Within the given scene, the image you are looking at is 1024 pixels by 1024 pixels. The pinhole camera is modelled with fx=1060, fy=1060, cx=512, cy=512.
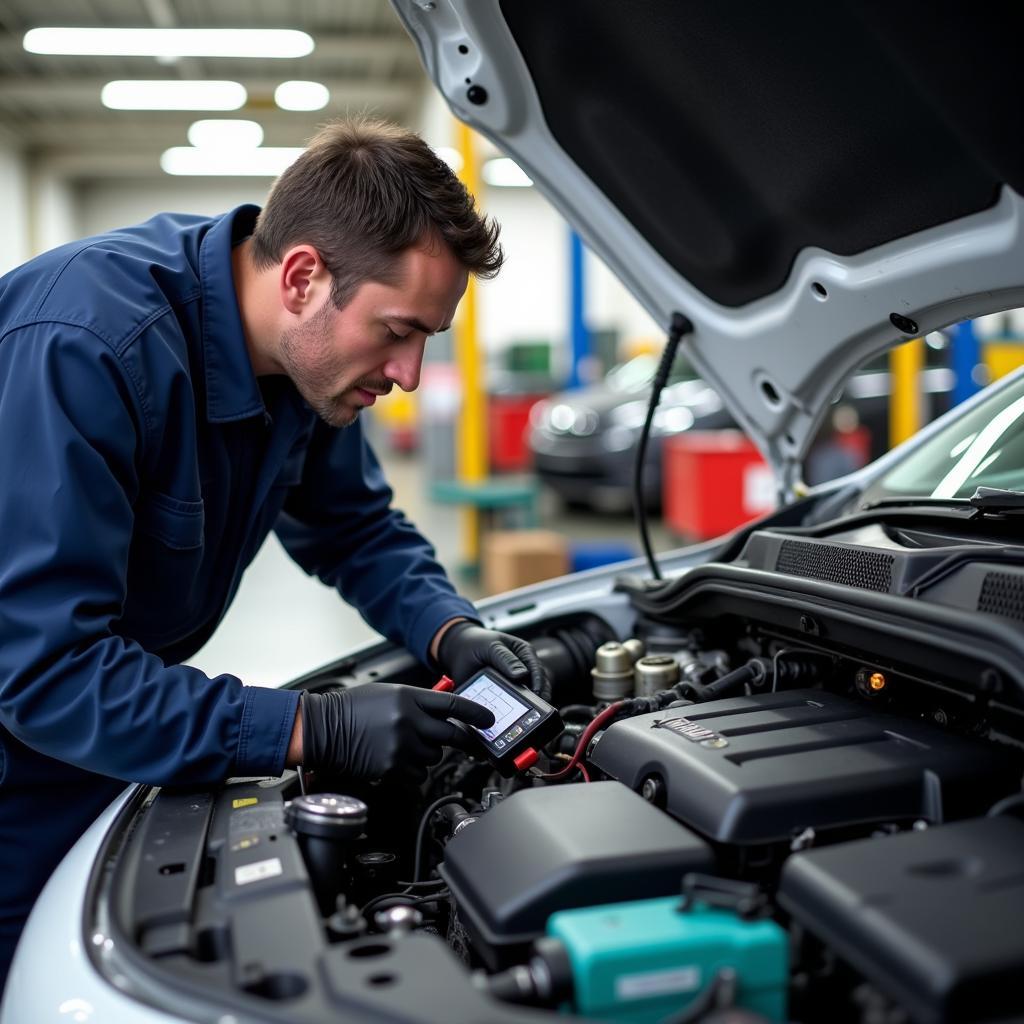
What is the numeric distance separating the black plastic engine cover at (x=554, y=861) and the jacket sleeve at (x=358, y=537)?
30.0 inches

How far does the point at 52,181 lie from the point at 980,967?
1811 centimetres

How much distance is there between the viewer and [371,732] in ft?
4.46

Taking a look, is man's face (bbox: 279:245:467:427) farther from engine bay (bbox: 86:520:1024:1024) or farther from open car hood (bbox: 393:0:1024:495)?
engine bay (bbox: 86:520:1024:1024)

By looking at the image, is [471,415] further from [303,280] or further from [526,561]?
[303,280]

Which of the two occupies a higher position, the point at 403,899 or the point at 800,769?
the point at 800,769

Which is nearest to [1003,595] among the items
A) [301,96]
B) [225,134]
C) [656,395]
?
[656,395]

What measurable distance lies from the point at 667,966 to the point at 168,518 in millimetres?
936

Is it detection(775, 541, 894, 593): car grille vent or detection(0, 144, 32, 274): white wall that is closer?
detection(775, 541, 894, 593): car grille vent

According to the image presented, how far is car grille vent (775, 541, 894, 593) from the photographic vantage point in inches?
53.6

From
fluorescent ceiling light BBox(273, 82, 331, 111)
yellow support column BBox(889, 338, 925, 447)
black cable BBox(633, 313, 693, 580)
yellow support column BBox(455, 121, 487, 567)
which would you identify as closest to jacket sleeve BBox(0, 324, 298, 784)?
black cable BBox(633, 313, 693, 580)

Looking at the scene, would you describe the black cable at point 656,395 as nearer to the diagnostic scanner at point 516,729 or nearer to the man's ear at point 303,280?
the diagnostic scanner at point 516,729

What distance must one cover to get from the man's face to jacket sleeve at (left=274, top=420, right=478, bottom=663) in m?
0.33

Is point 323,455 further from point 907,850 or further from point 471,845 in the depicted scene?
point 907,850

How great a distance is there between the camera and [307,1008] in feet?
2.81
